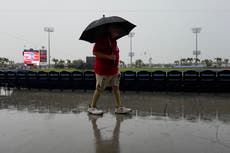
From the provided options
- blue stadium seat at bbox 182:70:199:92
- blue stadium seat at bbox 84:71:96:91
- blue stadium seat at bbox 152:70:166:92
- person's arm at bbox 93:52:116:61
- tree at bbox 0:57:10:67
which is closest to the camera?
person's arm at bbox 93:52:116:61

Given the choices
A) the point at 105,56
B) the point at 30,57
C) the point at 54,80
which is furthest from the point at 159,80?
the point at 30,57

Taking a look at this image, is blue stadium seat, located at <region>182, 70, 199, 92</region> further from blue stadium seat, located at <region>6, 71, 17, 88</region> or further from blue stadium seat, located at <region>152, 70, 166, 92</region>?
blue stadium seat, located at <region>6, 71, 17, 88</region>

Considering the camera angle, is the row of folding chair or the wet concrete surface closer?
the wet concrete surface

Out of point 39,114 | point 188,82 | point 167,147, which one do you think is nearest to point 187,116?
point 167,147

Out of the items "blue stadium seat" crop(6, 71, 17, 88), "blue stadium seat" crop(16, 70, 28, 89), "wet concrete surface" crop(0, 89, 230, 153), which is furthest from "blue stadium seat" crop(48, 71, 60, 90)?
"wet concrete surface" crop(0, 89, 230, 153)

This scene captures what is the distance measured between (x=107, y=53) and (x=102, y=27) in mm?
585

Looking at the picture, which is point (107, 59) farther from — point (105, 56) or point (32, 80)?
point (32, 80)

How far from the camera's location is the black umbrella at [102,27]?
5.39 metres

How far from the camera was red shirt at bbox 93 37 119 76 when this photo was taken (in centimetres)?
569

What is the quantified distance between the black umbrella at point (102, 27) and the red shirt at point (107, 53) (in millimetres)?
160

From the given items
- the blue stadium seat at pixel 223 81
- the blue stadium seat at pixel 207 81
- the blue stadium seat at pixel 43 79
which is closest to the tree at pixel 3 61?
the blue stadium seat at pixel 43 79

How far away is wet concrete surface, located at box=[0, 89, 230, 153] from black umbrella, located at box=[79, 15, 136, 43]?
5.95 feet

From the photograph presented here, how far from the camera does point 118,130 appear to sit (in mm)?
4527

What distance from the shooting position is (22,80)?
1204 centimetres
